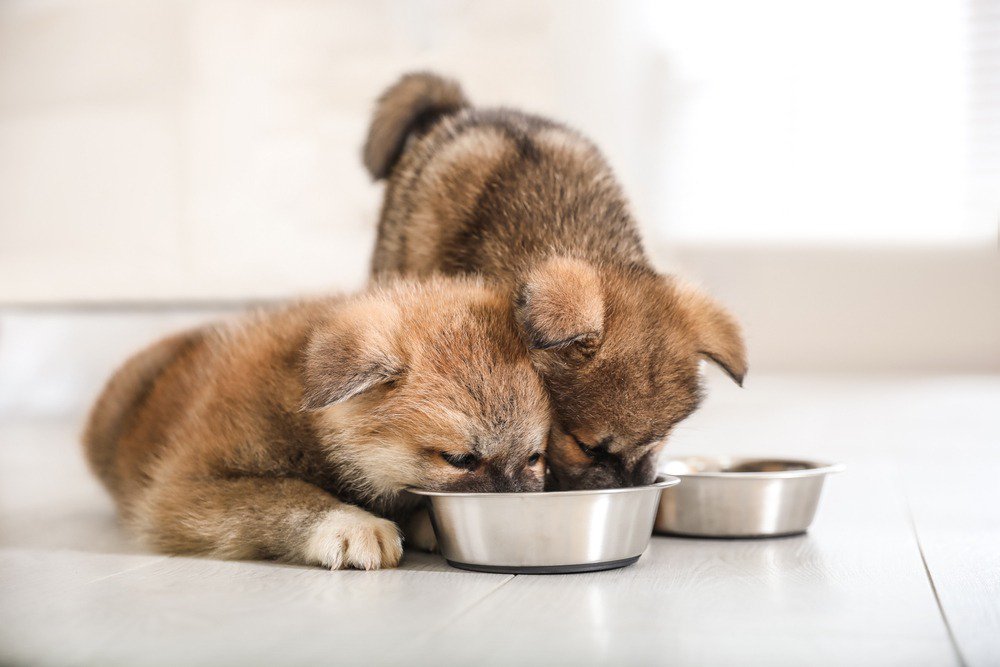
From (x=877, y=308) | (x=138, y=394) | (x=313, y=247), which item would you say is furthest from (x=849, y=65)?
Result: (x=138, y=394)

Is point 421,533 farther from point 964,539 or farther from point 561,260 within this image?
point 964,539

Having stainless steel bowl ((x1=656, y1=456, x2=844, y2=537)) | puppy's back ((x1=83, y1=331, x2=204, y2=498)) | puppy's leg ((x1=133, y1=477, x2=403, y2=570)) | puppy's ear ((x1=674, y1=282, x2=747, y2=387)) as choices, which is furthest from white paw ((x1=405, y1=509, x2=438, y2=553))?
puppy's back ((x1=83, y1=331, x2=204, y2=498))

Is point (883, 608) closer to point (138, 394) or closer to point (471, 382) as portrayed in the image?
point (471, 382)

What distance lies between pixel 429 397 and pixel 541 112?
14.0 feet

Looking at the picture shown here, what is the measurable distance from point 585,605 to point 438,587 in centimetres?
27

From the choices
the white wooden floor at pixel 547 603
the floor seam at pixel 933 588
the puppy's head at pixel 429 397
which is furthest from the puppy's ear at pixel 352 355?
the floor seam at pixel 933 588

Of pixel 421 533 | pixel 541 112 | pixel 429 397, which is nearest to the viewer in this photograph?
pixel 429 397

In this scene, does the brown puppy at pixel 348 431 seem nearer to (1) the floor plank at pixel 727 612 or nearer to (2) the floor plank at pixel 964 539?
(1) the floor plank at pixel 727 612

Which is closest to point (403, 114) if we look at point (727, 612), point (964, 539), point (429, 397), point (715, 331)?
point (715, 331)

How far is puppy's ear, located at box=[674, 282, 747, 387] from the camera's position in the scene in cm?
A: 223

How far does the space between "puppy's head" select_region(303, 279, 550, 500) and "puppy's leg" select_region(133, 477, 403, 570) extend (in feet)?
0.35

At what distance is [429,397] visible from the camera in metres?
1.86

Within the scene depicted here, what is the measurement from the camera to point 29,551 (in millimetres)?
2109

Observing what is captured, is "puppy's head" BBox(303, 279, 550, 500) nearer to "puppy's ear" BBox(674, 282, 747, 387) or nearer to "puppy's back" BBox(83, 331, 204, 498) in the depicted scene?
"puppy's ear" BBox(674, 282, 747, 387)
